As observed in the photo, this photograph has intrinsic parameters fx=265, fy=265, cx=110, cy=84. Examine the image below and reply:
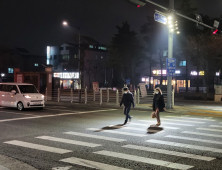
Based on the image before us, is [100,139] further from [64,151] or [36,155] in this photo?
[36,155]

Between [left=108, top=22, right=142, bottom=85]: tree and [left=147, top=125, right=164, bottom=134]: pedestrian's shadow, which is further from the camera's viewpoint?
[left=108, top=22, right=142, bottom=85]: tree

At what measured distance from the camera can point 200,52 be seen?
104ft

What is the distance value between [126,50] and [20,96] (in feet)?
143

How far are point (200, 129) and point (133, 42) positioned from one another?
50184 millimetres

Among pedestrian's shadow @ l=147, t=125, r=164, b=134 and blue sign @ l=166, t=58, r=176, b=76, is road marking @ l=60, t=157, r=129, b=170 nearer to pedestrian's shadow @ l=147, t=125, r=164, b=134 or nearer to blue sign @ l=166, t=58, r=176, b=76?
pedestrian's shadow @ l=147, t=125, r=164, b=134

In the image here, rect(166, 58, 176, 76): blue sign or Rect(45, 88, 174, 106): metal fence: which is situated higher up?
Rect(166, 58, 176, 76): blue sign

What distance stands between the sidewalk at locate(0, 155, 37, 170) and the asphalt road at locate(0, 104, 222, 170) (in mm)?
172

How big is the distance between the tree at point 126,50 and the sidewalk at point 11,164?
5400cm

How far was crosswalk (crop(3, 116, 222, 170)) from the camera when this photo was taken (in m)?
6.18

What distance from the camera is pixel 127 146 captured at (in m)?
7.76

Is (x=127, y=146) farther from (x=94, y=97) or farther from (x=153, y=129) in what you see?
(x=94, y=97)

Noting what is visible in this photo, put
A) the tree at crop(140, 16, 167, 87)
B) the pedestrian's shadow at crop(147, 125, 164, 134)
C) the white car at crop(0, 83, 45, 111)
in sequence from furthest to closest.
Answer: the tree at crop(140, 16, 167, 87), the white car at crop(0, 83, 45, 111), the pedestrian's shadow at crop(147, 125, 164, 134)

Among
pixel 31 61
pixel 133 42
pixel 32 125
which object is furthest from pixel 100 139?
pixel 31 61

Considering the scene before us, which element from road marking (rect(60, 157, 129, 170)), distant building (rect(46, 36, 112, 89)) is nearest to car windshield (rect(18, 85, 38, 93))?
road marking (rect(60, 157, 129, 170))
